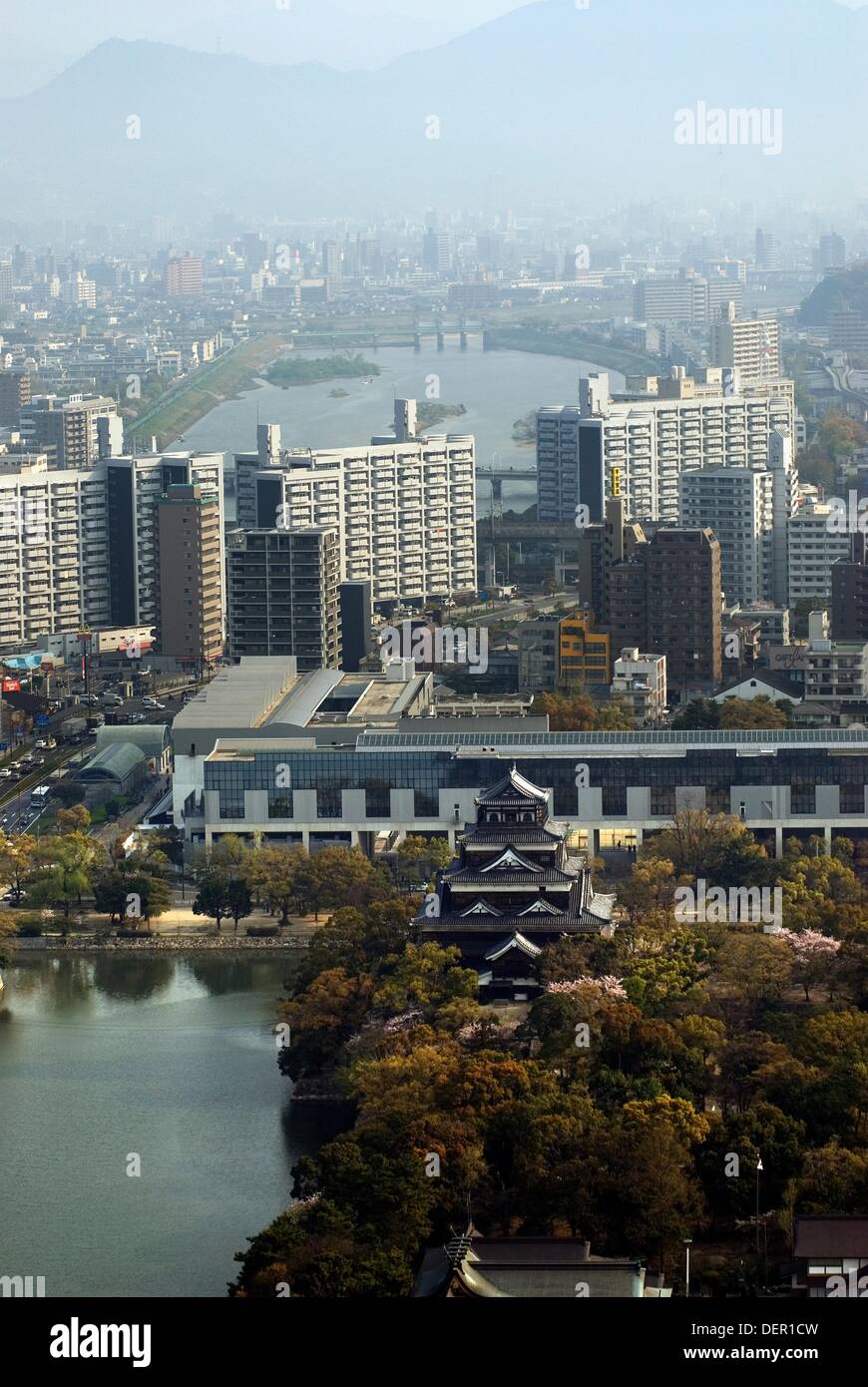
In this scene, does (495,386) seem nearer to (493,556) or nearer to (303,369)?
(303,369)

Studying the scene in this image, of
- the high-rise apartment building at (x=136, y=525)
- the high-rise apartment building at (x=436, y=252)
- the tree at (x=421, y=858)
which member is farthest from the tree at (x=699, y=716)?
the high-rise apartment building at (x=436, y=252)

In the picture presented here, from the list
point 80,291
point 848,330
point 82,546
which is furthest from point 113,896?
point 80,291

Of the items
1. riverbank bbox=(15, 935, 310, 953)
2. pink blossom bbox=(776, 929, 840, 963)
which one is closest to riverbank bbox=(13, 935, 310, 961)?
riverbank bbox=(15, 935, 310, 953)

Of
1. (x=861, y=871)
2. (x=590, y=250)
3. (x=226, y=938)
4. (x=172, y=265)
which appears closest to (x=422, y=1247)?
(x=226, y=938)

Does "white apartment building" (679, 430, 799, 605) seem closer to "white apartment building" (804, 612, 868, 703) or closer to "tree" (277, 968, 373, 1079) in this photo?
"white apartment building" (804, 612, 868, 703)

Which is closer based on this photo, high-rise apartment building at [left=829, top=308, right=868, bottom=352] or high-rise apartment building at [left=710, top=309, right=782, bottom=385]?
high-rise apartment building at [left=710, top=309, right=782, bottom=385]
